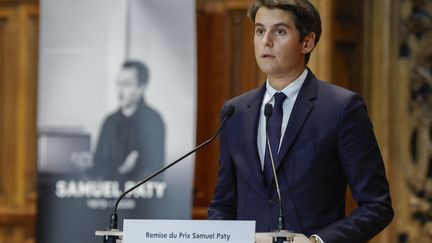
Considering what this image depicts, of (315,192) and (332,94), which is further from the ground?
(332,94)

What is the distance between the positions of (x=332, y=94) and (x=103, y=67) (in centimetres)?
238

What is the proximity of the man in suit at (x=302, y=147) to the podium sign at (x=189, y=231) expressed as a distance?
12.9 inches

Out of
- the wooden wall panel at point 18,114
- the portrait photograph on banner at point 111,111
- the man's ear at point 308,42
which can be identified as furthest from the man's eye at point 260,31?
the wooden wall panel at point 18,114

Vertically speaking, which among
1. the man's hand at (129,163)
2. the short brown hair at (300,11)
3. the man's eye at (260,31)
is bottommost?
the man's hand at (129,163)

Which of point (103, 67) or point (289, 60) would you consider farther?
point (103, 67)

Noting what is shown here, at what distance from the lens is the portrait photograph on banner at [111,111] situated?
508 cm

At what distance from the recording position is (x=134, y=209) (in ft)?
16.9

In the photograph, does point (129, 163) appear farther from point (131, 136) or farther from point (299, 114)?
point (299, 114)

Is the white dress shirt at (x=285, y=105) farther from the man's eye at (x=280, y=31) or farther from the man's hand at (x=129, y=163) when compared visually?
the man's hand at (x=129, y=163)

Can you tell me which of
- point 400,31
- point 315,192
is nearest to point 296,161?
point 315,192

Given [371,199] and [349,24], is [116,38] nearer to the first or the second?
[349,24]

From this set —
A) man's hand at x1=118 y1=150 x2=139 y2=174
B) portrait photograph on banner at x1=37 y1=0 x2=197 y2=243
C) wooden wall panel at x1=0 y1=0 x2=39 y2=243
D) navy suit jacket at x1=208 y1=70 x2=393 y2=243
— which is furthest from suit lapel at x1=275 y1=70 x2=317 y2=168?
wooden wall panel at x1=0 y1=0 x2=39 y2=243

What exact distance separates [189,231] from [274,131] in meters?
0.52

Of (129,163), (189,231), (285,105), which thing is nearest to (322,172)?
(285,105)
